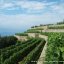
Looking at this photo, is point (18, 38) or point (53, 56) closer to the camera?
point (53, 56)

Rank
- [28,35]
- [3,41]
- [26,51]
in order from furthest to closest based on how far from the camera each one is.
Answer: [28,35] < [3,41] < [26,51]

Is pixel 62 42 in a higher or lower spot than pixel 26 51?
higher

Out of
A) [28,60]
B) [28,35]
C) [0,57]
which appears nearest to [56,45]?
[28,60]

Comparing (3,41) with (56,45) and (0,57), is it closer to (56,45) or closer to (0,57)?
(0,57)

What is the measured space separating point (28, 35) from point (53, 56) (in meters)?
62.1

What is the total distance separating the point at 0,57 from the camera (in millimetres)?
34750

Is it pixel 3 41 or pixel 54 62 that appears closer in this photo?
pixel 54 62

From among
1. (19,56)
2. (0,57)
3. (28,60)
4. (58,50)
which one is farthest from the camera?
(19,56)

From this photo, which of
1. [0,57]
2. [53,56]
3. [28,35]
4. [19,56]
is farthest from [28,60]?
[28,35]

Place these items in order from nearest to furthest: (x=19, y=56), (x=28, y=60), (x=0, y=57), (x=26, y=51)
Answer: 1. (x=28, y=60)
2. (x=0, y=57)
3. (x=19, y=56)
4. (x=26, y=51)

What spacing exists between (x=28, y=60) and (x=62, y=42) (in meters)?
10.2

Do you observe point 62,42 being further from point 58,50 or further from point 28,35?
point 28,35

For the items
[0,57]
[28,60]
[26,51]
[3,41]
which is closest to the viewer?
[28,60]

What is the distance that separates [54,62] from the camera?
73.5 feet
